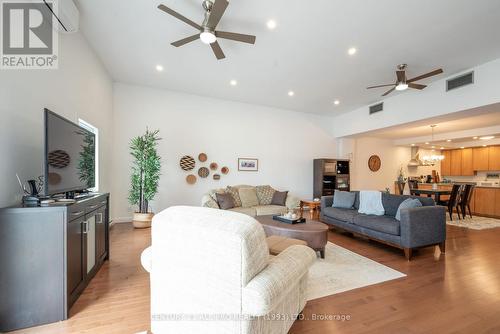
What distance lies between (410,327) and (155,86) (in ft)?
19.9

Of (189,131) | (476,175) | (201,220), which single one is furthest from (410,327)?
(476,175)

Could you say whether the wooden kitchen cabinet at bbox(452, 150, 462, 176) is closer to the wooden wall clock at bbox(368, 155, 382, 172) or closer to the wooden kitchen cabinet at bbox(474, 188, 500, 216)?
the wooden kitchen cabinet at bbox(474, 188, 500, 216)

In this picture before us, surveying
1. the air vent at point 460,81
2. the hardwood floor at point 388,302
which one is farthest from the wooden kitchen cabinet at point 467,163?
the hardwood floor at point 388,302

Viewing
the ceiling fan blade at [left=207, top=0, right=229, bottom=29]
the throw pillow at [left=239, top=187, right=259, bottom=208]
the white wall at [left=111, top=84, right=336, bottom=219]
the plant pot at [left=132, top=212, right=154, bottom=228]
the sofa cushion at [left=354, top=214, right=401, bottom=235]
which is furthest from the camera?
the throw pillow at [left=239, top=187, right=259, bottom=208]

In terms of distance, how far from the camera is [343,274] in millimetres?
2727

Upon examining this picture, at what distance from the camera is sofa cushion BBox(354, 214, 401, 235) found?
3440 mm

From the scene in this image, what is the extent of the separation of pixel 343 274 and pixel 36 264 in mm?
3115

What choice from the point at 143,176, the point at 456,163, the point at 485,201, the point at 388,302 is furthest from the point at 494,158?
the point at 143,176

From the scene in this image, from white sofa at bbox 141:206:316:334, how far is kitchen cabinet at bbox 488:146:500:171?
31.6 feet

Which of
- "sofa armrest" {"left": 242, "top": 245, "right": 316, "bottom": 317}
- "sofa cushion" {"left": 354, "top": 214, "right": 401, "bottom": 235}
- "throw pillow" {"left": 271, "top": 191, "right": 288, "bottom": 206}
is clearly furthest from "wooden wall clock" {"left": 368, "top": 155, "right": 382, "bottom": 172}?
"sofa armrest" {"left": 242, "top": 245, "right": 316, "bottom": 317}

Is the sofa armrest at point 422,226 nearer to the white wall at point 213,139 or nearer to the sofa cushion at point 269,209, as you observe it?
the sofa cushion at point 269,209

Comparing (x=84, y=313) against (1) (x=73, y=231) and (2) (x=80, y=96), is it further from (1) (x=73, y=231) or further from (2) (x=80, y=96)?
(2) (x=80, y=96)

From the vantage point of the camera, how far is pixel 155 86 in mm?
5348

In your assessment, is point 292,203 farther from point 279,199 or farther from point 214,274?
point 214,274
